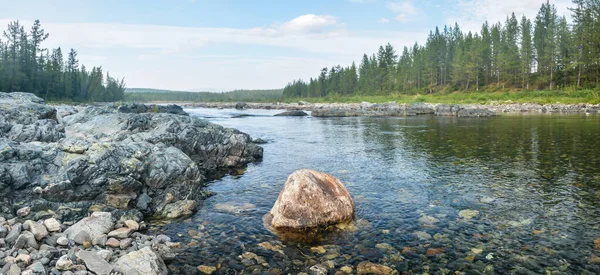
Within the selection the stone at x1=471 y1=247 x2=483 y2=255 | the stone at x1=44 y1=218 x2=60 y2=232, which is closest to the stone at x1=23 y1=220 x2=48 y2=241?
the stone at x1=44 y1=218 x2=60 y2=232

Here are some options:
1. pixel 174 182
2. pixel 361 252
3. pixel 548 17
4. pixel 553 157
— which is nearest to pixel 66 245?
pixel 174 182

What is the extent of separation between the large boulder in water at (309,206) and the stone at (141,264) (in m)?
3.30

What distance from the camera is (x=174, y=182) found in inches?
485

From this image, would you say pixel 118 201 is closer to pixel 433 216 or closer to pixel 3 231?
pixel 3 231

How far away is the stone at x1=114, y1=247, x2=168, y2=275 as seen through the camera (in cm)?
696

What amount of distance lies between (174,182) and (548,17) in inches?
4870

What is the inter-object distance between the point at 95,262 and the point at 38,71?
350 ft

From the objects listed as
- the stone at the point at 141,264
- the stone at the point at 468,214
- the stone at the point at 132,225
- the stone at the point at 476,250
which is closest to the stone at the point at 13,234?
the stone at the point at 132,225

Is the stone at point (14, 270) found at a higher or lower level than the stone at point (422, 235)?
higher

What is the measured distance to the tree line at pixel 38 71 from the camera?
8106 centimetres

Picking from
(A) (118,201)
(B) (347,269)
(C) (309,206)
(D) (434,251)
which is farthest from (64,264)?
(D) (434,251)

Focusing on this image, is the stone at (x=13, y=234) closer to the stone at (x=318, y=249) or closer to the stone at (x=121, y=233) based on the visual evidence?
the stone at (x=121, y=233)

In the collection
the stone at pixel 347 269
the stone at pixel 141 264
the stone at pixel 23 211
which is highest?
the stone at pixel 23 211

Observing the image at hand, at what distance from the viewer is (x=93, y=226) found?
8641 mm
